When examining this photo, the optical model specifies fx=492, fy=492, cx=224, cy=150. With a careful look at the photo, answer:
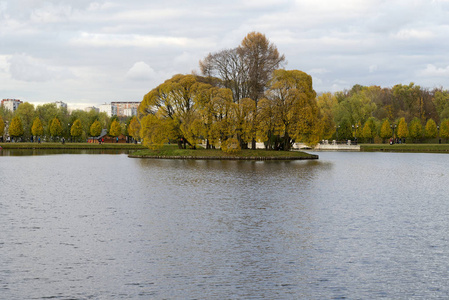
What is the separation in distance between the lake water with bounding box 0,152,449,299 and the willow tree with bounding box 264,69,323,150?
142ft

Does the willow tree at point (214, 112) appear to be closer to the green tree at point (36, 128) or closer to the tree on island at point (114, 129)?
the green tree at point (36, 128)

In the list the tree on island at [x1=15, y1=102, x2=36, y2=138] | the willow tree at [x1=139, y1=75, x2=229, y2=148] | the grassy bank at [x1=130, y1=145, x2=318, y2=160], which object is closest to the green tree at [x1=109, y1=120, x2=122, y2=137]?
the tree on island at [x1=15, y1=102, x2=36, y2=138]

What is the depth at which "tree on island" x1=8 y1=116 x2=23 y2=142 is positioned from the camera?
475ft

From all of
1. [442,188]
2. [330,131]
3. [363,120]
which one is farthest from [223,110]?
[363,120]

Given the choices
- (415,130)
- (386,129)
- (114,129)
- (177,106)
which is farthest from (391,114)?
(177,106)

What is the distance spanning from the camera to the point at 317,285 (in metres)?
12.8

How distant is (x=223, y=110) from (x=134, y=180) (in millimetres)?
37125

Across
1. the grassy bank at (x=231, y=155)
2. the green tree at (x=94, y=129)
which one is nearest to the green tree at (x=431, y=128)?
the grassy bank at (x=231, y=155)

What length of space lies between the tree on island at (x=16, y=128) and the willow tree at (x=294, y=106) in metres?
95.5

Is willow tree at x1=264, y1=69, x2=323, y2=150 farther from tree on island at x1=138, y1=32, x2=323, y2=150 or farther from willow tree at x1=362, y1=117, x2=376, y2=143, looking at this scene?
willow tree at x1=362, y1=117, x2=376, y2=143

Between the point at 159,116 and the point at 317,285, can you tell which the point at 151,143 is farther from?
the point at 317,285

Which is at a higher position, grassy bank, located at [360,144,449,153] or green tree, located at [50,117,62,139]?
green tree, located at [50,117,62,139]

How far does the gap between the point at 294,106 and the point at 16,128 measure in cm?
10068

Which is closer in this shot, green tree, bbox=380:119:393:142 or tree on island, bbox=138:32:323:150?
tree on island, bbox=138:32:323:150
